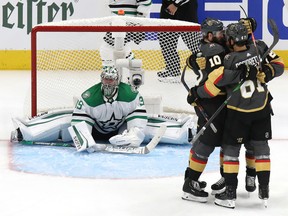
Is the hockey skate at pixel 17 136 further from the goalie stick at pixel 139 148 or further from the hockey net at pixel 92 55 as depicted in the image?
the goalie stick at pixel 139 148

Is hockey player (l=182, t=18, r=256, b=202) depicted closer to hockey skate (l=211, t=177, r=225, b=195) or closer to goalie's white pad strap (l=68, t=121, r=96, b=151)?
hockey skate (l=211, t=177, r=225, b=195)

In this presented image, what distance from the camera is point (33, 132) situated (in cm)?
608

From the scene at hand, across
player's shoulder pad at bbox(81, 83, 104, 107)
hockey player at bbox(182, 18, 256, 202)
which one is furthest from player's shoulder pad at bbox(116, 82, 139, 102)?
hockey player at bbox(182, 18, 256, 202)

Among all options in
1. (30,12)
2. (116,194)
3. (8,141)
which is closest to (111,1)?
(30,12)

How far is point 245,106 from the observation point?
446 centimetres

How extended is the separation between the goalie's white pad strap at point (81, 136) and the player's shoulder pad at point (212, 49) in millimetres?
1477

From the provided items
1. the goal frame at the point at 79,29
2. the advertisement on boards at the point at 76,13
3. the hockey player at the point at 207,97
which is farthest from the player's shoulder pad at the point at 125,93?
the advertisement on boards at the point at 76,13

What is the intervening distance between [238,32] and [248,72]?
0.18 metres

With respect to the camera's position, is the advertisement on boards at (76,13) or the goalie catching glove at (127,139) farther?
the advertisement on boards at (76,13)

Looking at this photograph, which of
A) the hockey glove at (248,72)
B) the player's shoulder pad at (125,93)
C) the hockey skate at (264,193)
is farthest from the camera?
the player's shoulder pad at (125,93)

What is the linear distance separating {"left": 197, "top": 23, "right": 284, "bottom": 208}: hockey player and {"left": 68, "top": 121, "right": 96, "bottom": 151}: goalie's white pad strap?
1.39m

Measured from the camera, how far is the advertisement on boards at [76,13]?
9070 millimetres

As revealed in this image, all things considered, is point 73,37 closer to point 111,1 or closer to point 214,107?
point 111,1

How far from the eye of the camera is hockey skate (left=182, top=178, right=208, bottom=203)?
4.65 m
